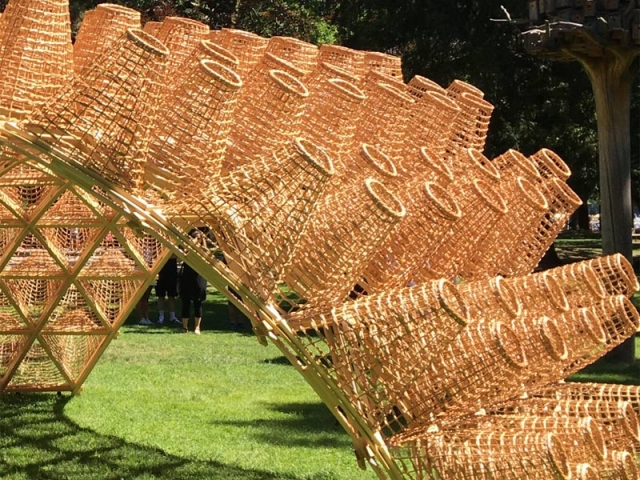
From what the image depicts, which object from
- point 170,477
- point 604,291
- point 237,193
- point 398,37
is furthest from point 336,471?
point 398,37

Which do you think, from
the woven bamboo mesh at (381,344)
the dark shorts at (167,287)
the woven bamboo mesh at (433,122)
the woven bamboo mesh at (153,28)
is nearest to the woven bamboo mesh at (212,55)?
the woven bamboo mesh at (381,344)

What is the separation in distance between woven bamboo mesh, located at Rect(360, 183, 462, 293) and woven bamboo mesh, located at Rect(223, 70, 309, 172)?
810 millimetres

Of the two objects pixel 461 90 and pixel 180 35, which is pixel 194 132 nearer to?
pixel 180 35

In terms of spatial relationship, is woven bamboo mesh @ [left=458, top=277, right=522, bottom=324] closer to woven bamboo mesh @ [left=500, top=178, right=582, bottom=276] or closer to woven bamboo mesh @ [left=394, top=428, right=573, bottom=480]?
woven bamboo mesh @ [left=394, top=428, right=573, bottom=480]

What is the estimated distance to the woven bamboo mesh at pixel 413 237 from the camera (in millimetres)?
6250


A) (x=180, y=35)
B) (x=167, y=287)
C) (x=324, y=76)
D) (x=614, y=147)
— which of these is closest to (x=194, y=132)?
(x=324, y=76)

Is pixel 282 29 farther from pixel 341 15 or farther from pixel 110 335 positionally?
pixel 110 335

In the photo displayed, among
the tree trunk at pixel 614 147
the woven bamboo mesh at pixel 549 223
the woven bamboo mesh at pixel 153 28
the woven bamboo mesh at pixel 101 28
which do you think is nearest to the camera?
the woven bamboo mesh at pixel 101 28

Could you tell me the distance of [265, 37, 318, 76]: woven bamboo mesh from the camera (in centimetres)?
750

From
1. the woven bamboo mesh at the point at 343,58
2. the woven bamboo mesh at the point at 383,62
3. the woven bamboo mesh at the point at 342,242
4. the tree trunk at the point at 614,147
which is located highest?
the woven bamboo mesh at the point at 343,58

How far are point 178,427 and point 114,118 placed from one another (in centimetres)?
441

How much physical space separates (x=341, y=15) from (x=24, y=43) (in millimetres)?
14383

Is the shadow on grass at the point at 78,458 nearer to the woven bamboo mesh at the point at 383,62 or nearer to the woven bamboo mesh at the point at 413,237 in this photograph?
the woven bamboo mesh at the point at 413,237

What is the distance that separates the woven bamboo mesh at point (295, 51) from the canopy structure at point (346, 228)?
0.6 inches
